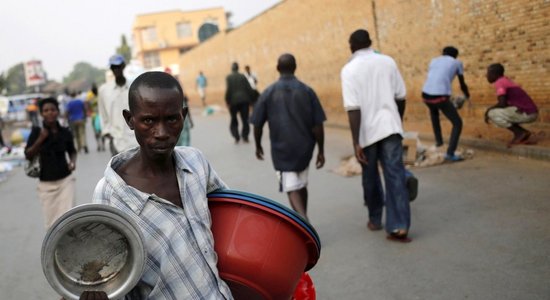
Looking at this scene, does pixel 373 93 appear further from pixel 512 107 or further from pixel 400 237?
pixel 512 107

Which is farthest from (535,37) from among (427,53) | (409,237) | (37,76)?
(37,76)

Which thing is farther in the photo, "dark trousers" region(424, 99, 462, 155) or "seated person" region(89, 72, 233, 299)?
"dark trousers" region(424, 99, 462, 155)

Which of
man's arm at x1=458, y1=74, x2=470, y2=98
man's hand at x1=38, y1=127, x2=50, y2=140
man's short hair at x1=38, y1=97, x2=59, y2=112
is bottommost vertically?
man's arm at x1=458, y1=74, x2=470, y2=98

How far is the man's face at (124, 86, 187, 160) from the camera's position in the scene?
2176mm

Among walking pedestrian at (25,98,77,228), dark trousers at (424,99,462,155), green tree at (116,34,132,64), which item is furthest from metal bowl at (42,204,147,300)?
green tree at (116,34,132,64)

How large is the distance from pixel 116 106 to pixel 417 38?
773 centimetres

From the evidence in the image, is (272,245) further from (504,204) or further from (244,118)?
(244,118)

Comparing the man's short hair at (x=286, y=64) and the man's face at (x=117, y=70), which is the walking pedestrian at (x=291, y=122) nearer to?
the man's short hair at (x=286, y=64)

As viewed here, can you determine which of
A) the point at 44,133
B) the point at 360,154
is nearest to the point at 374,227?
the point at 360,154

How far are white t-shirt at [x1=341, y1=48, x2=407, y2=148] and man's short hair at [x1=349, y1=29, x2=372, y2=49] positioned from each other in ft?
0.37

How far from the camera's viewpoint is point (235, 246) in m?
2.31

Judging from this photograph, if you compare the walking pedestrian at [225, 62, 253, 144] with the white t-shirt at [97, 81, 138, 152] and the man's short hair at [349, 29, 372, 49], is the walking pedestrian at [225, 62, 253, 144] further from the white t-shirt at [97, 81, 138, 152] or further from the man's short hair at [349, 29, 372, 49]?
the man's short hair at [349, 29, 372, 49]

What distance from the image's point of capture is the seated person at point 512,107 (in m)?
8.30

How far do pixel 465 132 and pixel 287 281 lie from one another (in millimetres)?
8647
